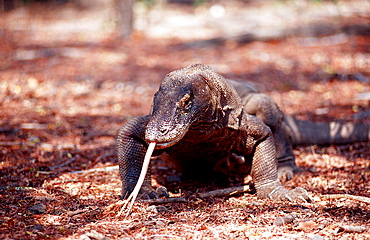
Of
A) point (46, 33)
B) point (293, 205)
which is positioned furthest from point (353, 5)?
point (293, 205)

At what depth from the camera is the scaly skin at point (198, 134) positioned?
2.63 metres

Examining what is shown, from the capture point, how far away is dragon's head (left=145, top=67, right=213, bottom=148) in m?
2.48

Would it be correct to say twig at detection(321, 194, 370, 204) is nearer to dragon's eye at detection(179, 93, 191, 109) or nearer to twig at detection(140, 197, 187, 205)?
twig at detection(140, 197, 187, 205)

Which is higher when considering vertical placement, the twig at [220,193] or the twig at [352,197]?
the twig at [352,197]

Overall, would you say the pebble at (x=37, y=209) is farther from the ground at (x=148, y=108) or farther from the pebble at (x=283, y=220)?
the pebble at (x=283, y=220)

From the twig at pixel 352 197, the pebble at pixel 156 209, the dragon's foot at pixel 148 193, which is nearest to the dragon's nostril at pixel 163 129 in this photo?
the pebble at pixel 156 209

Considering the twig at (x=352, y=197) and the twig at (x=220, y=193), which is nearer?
the twig at (x=352, y=197)

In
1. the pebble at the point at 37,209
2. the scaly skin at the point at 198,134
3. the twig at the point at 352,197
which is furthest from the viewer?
the twig at the point at 352,197

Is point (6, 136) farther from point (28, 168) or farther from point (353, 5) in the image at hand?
point (353, 5)

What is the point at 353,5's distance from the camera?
1458 cm

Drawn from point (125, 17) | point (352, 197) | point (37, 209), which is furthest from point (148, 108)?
point (125, 17)

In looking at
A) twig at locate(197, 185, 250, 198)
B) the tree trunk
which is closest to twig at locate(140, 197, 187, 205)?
twig at locate(197, 185, 250, 198)

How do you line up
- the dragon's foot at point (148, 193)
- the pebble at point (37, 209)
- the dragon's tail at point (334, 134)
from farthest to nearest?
the dragon's tail at point (334, 134) < the dragon's foot at point (148, 193) < the pebble at point (37, 209)

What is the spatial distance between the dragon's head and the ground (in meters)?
0.56
